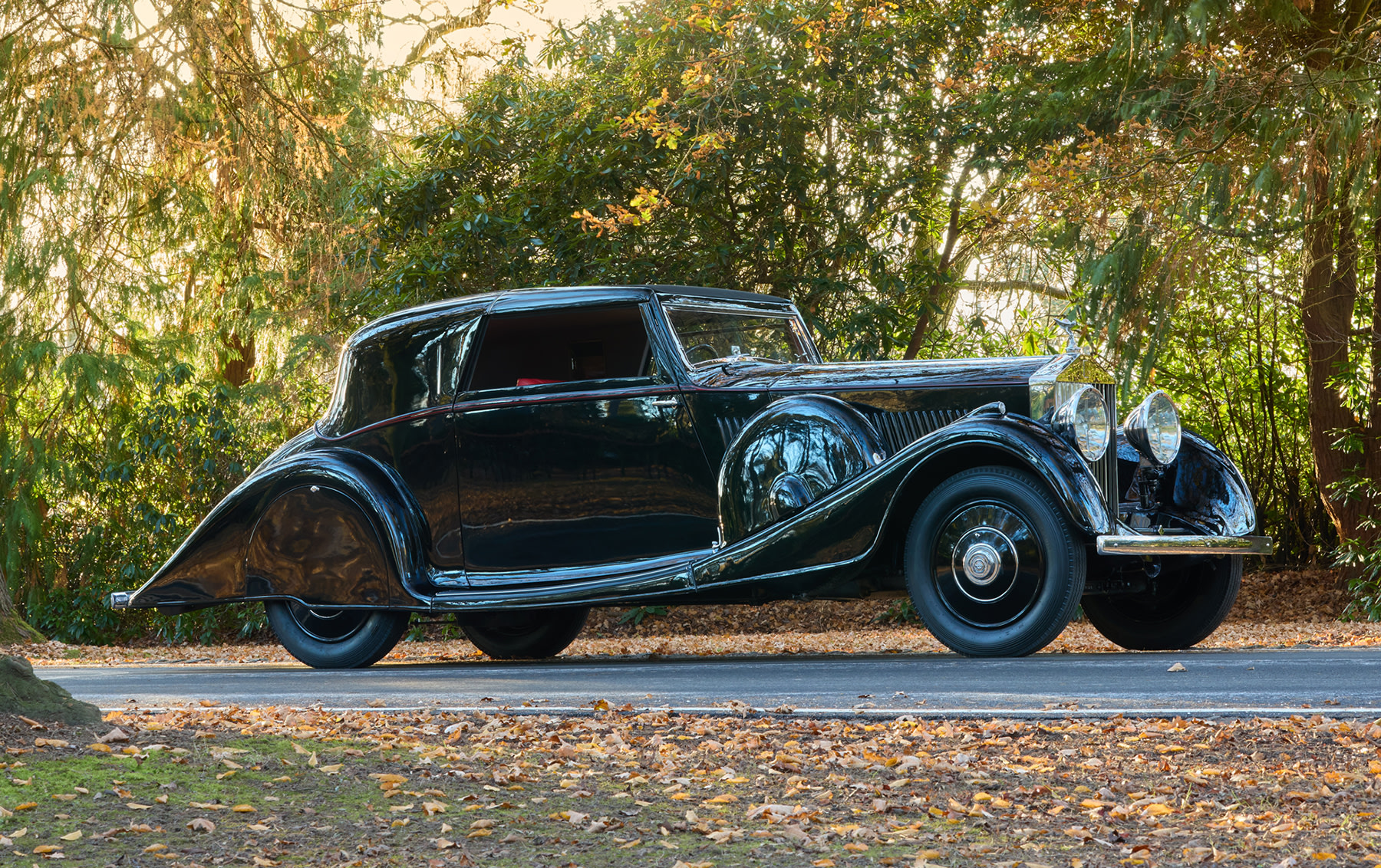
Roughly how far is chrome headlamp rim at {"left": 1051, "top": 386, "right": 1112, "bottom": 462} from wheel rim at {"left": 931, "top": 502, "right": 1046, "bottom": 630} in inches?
18.9

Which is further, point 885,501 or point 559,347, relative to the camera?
point 559,347

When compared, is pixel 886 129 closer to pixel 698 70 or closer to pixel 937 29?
pixel 937 29

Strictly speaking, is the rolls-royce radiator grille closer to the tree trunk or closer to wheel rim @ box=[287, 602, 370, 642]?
wheel rim @ box=[287, 602, 370, 642]

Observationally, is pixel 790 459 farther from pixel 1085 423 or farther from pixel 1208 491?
pixel 1208 491

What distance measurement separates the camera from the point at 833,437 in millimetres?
6656

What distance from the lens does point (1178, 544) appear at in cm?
598

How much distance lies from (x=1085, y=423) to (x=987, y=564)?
79cm

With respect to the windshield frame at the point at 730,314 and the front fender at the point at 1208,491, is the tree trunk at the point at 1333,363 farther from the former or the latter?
the windshield frame at the point at 730,314

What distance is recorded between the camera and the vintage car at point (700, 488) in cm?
614

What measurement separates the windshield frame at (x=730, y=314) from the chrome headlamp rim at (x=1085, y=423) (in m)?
1.74

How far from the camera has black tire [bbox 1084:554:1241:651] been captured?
22.4 ft

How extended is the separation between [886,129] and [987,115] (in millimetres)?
900

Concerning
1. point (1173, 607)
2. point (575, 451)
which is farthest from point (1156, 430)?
point (575, 451)

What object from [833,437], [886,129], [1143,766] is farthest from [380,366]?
[886,129]
